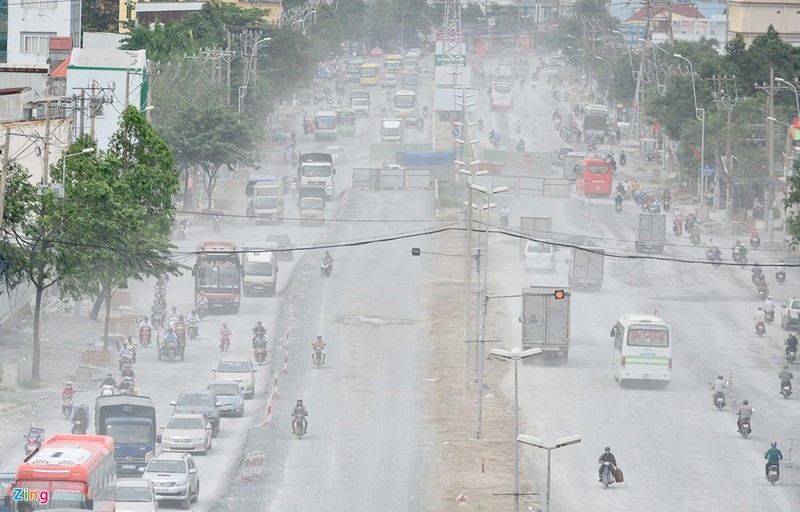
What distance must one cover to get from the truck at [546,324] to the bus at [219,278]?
51.7ft

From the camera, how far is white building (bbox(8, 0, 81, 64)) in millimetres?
134750

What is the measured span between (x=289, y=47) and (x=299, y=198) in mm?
58110

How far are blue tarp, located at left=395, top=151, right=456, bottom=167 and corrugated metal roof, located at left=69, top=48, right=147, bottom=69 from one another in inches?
1099

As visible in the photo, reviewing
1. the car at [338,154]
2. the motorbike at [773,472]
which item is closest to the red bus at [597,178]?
the car at [338,154]

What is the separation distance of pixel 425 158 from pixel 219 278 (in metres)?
52.1

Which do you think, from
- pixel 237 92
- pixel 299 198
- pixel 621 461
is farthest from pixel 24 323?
pixel 237 92

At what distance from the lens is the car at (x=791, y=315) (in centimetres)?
8188

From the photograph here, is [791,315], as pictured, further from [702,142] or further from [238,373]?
[702,142]

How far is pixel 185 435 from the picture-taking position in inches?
2202

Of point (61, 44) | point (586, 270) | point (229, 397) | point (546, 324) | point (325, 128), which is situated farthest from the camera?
point (325, 128)

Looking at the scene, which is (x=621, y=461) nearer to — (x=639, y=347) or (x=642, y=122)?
(x=639, y=347)

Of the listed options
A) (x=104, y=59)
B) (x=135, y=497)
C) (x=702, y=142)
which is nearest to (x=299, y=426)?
(x=135, y=497)

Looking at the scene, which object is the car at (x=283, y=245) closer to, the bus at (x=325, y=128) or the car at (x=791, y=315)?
the car at (x=791, y=315)

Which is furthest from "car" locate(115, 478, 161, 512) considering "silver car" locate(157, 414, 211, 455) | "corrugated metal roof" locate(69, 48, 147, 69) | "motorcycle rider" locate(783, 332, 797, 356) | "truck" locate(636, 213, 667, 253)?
"corrugated metal roof" locate(69, 48, 147, 69)
